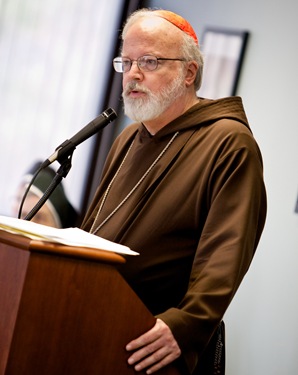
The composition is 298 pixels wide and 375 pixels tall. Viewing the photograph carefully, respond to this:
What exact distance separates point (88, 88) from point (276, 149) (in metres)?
1.64

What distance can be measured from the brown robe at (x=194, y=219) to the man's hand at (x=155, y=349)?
0.04m

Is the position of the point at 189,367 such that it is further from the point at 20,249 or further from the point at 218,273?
the point at 20,249

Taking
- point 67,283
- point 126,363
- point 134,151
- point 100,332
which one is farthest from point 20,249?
point 134,151

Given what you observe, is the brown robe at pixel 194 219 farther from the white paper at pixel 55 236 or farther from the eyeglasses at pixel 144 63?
the white paper at pixel 55 236

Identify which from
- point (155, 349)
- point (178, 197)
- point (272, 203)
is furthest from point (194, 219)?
point (272, 203)

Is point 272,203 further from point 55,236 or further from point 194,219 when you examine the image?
point 55,236

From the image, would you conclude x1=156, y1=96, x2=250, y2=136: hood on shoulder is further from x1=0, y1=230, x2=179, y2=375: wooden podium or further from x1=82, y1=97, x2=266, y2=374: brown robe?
x1=0, y1=230, x2=179, y2=375: wooden podium

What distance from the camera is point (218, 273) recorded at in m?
2.16

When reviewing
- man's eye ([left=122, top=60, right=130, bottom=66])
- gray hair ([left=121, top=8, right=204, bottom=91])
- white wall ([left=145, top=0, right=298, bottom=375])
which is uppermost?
gray hair ([left=121, top=8, right=204, bottom=91])

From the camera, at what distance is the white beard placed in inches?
104

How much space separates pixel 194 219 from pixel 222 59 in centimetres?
288

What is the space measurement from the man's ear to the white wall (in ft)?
6.24

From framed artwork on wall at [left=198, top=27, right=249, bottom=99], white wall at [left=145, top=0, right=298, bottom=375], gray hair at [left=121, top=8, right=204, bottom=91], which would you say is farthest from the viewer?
framed artwork on wall at [left=198, top=27, right=249, bottom=99]

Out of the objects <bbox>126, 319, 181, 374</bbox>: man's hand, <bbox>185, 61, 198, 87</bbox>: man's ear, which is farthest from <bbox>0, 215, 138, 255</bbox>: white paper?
<bbox>185, 61, 198, 87</bbox>: man's ear
